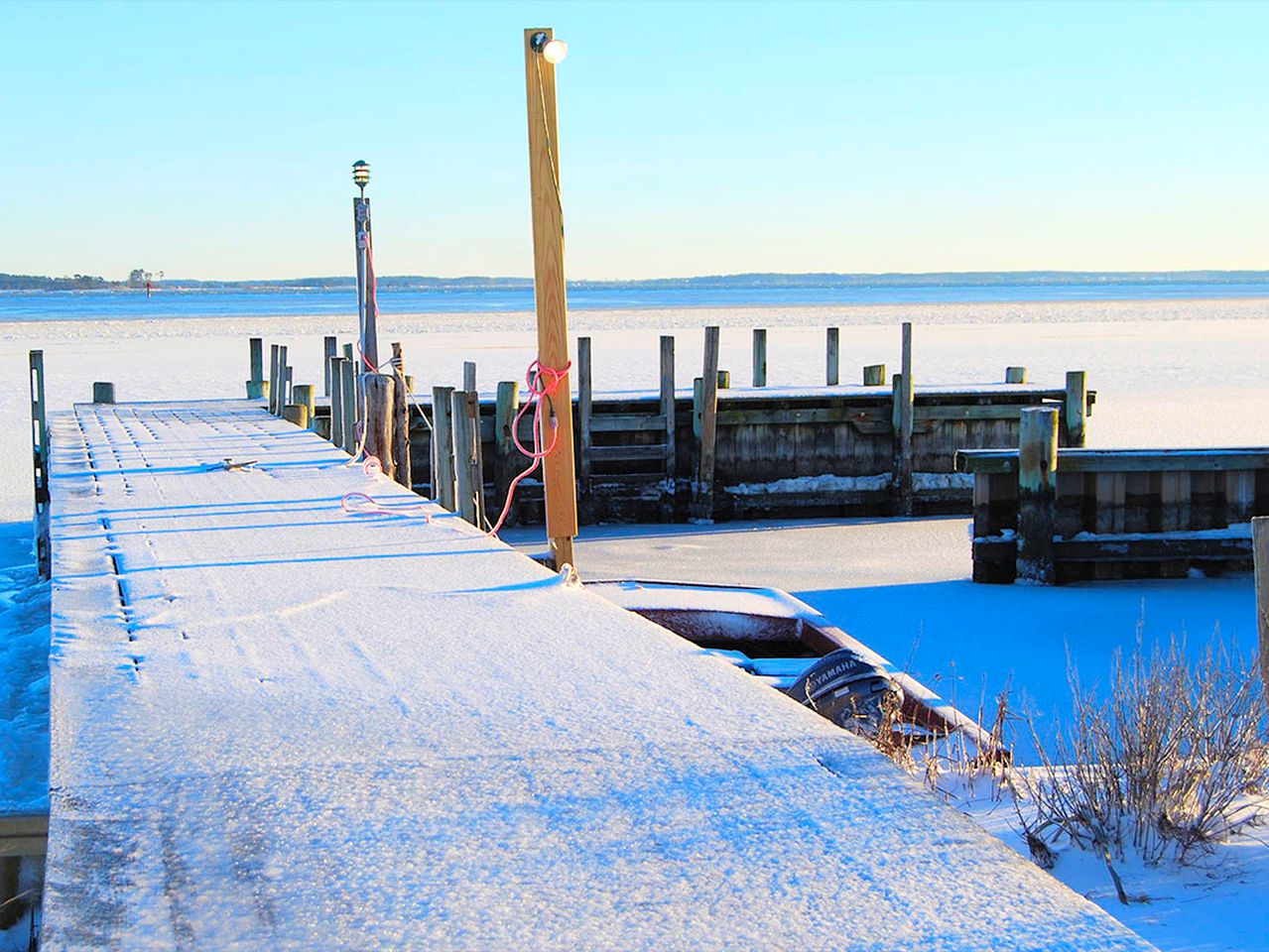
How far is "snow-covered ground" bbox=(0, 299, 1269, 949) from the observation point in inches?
256

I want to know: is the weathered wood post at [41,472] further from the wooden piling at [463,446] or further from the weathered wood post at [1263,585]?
the weathered wood post at [1263,585]

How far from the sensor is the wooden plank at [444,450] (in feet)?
36.6

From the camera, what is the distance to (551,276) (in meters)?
7.87

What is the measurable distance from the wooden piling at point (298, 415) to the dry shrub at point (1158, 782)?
10865mm

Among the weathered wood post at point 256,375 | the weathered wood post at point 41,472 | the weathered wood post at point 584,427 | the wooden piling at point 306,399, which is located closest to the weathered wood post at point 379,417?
the weathered wood post at point 41,472

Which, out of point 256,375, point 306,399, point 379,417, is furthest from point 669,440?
point 256,375

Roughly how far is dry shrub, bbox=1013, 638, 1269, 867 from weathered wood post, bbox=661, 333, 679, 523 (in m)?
12.4

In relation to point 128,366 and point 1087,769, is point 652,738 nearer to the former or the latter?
point 1087,769

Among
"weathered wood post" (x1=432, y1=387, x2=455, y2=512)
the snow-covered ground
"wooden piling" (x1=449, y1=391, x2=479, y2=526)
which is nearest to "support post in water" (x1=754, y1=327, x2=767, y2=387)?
the snow-covered ground

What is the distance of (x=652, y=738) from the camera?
12.9 feet

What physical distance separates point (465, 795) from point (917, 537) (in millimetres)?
13351

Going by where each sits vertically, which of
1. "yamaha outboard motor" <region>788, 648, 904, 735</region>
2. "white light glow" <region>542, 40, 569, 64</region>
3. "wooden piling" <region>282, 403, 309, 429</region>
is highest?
"white light glow" <region>542, 40, 569, 64</region>

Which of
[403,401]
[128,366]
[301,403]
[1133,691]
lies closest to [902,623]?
[403,401]

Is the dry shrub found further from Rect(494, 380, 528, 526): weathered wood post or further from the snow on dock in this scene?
Rect(494, 380, 528, 526): weathered wood post
